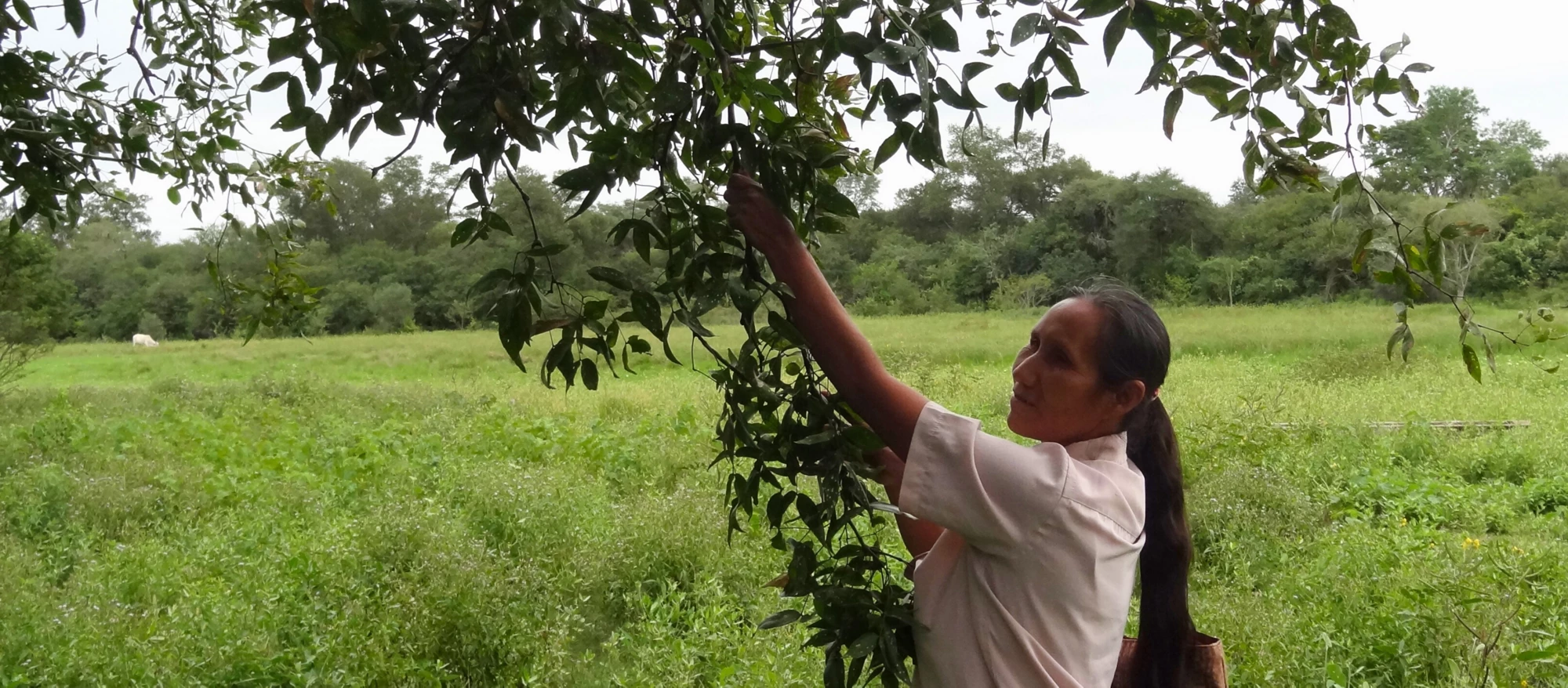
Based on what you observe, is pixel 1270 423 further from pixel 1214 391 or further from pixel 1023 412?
pixel 1023 412

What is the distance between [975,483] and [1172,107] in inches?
18.6

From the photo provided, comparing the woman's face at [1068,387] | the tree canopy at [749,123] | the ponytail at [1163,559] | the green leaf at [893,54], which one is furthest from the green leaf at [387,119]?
the ponytail at [1163,559]

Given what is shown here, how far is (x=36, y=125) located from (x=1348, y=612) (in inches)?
138

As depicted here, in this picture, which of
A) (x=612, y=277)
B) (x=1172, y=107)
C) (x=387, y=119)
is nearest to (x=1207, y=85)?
(x=1172, y=107)

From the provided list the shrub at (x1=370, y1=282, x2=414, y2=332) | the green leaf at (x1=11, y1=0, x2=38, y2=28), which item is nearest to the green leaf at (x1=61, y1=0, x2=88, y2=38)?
the green leaf at (x1=11, y1=0, x2=38, y2=28)

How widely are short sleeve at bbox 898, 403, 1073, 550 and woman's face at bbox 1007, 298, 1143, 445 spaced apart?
0.14m

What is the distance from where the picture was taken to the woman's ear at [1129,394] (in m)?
1.07

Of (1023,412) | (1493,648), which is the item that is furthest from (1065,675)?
(1493,648)

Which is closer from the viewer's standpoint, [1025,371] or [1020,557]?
[1020,557]

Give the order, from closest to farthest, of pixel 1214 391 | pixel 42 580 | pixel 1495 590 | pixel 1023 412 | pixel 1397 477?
pixel 1023 412
pixel 1495 590
pixel 42 580
pixel 1397 477
pixel 1214 391

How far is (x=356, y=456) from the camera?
18.9 ft

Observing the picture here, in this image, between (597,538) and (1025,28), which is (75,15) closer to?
(1025,28)

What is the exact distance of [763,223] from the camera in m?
1.03

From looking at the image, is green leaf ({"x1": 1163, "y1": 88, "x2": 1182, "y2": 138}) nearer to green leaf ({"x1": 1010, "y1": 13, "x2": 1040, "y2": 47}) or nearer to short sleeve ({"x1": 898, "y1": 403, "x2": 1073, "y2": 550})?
green leaf ({"x1": 1010, "y1": 13, "x2": 1040, "y2": 47})
